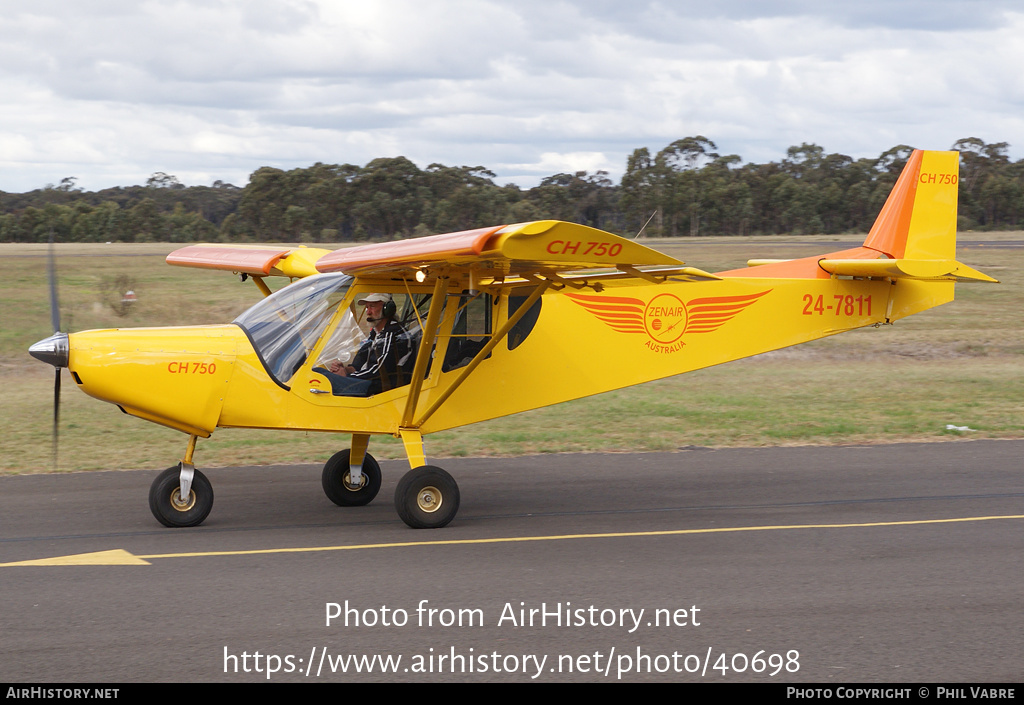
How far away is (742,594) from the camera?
6.20 m

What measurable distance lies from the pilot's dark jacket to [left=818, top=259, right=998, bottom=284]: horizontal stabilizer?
173 inches

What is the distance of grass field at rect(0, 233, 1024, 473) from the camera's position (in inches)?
460

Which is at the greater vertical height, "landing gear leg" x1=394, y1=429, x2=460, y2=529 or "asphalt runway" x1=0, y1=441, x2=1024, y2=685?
"landing gear leg" x1=394, y1=429, x2=460, y2=529

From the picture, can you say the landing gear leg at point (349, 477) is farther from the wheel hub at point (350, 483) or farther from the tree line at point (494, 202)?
the tree line at point (494, 202)

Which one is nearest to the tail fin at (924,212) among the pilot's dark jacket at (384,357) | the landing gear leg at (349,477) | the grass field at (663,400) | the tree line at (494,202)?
the grass field at (663,400)

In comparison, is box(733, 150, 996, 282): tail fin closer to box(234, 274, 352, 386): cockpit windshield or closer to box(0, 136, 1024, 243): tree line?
box(234, 274, 352, 386): cockpit windshield

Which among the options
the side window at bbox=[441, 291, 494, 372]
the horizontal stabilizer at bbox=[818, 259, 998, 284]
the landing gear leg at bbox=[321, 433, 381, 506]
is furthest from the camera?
the horizontal stabilizer at bbox=[818, 259, 998, 284]

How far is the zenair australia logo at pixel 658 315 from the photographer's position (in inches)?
355

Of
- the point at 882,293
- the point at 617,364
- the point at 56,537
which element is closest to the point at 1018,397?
the point at 882,293

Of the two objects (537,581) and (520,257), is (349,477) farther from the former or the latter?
(520,257)

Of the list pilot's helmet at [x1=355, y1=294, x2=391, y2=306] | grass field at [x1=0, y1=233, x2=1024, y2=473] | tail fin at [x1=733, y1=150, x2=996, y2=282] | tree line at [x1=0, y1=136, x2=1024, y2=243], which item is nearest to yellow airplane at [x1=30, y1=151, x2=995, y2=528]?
pilot's helmet at [x1=355, y1=294, x2=391, y2=306]

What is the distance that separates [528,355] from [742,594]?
10.7 ft

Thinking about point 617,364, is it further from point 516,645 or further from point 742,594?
point 516,645

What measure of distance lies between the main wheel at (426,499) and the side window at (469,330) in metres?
1.00
